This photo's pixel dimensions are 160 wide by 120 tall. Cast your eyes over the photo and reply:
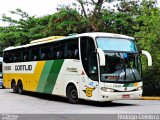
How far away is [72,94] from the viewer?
18.7 meters

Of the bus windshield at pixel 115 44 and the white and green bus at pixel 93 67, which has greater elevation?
the bus windshield at pixel 115 44

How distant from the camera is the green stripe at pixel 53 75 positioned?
65.0 ft

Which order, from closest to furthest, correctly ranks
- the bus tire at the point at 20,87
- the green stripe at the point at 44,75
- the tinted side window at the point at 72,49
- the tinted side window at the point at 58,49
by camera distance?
the tinted side window at the point at 72,49
the tinted side window at the point at 58,49
the green stripe at the point at 44,75
the bus tire at the point at 20,87

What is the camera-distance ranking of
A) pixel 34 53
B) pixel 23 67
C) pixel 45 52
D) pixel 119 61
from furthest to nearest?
pixel 23 67
pixel 34 53
pixel 45 52
pixel 119 61

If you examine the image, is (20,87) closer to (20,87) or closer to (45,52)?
(20,87)

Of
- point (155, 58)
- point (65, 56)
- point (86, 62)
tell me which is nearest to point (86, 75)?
point (86, 62)

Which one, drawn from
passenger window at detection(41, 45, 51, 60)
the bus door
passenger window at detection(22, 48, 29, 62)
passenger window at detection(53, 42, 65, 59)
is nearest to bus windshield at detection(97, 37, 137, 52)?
the bus door

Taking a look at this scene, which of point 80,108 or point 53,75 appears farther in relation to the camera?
point 53,75

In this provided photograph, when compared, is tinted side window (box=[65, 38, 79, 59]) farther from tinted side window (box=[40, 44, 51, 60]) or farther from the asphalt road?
the asphalt road

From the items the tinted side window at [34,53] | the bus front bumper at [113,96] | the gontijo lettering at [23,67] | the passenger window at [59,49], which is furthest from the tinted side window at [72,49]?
the gontijo lettering at [23,67]

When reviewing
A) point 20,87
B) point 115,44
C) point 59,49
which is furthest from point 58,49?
point 20,87

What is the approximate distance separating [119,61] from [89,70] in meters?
1.38

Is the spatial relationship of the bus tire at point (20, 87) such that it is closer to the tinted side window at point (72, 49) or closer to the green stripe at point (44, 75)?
the green stripe at point (44, 75)

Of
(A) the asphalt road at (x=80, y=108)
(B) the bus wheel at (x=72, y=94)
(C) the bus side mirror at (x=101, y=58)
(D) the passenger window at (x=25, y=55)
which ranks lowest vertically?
(A) the asphalt road at (x=80, y=108)
